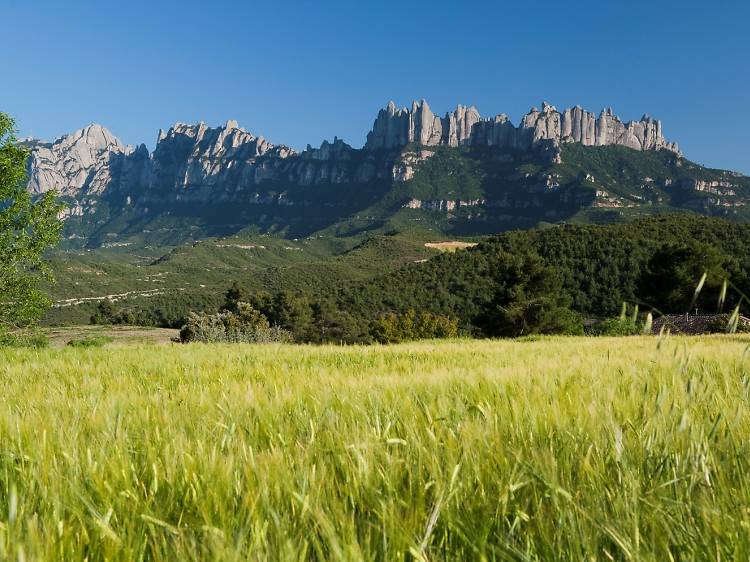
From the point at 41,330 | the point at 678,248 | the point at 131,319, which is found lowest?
the point at 131,319

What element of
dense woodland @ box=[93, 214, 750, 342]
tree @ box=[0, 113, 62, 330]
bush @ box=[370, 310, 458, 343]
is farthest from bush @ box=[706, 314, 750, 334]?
bush @ box=[370, 310, 458, 343]

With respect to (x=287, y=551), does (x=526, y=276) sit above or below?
below

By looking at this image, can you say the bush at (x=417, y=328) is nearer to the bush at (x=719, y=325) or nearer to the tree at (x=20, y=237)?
the bush at (x=719, y=325)

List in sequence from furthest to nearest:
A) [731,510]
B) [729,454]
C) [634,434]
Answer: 1. [634,434]
2. [729,454]
3. [731,510]

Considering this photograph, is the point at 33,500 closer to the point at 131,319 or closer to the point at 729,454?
the point at 729,454

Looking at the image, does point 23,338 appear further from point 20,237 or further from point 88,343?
point 20,237

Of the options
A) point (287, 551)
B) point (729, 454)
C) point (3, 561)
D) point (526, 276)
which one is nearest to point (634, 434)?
point (729, 454)

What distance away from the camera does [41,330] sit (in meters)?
21.3

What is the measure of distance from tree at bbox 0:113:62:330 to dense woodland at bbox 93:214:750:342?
123 ft

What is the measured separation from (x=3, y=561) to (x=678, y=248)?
6768 cm

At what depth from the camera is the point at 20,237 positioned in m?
19.5

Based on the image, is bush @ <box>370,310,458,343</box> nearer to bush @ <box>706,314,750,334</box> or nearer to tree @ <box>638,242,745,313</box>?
tree @ <box>638,242,745,313</box>

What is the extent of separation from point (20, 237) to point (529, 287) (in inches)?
1890

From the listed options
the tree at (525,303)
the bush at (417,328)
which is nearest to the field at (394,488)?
the tree at (525,303)
